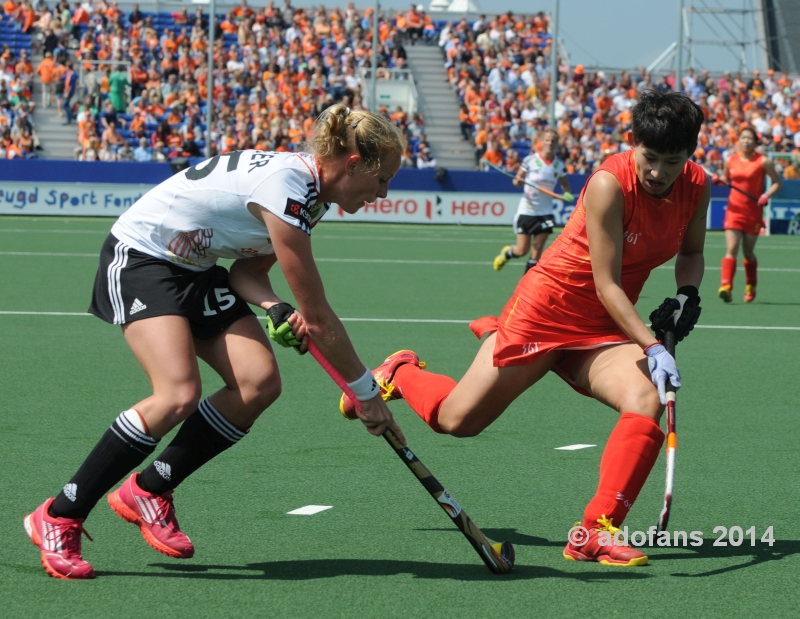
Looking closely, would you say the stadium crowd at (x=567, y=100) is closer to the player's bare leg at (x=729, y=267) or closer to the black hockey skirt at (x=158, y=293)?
the player's bare leg at (x=729, y=267)

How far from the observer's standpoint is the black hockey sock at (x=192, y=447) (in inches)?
161

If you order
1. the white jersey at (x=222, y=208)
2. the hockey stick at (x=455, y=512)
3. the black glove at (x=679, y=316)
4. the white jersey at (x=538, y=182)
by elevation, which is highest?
the white jersey at (x=222, y=208)

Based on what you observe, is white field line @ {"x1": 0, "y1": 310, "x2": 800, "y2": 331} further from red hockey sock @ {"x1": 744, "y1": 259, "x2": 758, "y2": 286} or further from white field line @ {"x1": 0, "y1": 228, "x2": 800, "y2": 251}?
white field line @ {"x1": 0, "y1": 228, "x2": 800, "y2": 251}

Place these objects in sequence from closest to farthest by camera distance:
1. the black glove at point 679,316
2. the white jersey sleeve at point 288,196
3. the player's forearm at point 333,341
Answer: the white jersey sleeve at point 288,196
the player's forearm at point 333,341
the black glove at point 679,316

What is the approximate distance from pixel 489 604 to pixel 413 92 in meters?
29.1

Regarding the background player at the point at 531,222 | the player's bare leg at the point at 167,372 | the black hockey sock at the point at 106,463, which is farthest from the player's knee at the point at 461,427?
the background player at the point at 531,222

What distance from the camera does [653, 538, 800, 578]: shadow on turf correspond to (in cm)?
411

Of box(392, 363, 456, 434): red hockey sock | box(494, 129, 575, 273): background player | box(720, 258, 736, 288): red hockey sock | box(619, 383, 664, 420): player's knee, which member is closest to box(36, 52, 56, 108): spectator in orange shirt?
box(494, 129, 575, 273): background player

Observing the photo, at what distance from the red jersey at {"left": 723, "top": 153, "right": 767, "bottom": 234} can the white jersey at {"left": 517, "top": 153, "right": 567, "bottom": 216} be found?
2318mm

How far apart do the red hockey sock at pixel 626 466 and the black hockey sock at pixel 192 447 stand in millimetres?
1289

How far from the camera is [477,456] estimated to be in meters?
5.59

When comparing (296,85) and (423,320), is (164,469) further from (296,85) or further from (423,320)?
(296,85)

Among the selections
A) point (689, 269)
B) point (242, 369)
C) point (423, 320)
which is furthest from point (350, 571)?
point (423, 320)

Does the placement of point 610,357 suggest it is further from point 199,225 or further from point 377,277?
point 377,277
